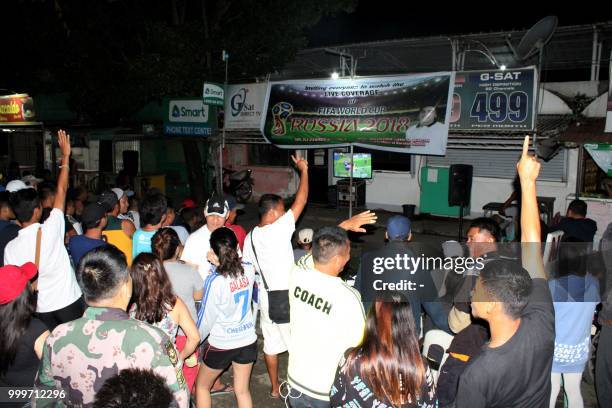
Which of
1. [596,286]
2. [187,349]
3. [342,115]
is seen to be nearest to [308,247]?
[187,349]

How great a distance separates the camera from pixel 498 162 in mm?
14289

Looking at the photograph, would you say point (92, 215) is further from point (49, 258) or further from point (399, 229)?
point (399, 229)

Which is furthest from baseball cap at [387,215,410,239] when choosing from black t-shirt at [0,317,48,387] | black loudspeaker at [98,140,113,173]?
black loudspeaker at [98,140,113,173]

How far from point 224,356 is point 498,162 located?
1202 cm

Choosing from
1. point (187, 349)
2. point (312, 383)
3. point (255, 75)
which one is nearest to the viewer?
point (312, 383)

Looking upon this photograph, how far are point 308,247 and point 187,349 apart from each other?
2068mm

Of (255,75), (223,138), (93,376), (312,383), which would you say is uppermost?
(255,75)

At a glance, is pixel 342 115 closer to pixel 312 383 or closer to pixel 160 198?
pixel 160 198

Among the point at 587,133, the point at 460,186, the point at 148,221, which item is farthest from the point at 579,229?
the point at 148,221

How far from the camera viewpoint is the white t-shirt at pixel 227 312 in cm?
412

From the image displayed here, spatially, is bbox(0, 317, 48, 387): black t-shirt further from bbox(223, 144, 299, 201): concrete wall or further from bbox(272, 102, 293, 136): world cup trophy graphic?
bbox(223, 144, 299, 201): concrete wall

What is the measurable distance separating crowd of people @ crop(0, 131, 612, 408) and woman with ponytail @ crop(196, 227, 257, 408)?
0.01 m

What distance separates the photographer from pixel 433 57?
49.0 ft

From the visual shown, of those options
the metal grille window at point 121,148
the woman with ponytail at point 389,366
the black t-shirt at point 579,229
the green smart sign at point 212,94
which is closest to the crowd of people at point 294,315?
the woman with ponytail at point 389,366
